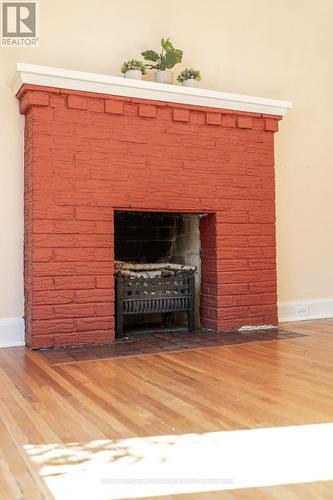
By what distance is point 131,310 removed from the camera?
3785mm

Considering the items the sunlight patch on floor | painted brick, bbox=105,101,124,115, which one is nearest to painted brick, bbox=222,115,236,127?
painted brick, bbox=105,101,124,115

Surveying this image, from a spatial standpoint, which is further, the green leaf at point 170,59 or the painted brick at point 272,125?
the painted brick at point 272,125

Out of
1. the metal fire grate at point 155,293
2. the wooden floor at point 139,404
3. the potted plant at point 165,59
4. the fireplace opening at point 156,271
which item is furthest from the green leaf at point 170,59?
the wooden floor at point 139,404

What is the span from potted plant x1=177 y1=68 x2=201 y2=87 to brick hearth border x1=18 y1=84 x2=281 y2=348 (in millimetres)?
205

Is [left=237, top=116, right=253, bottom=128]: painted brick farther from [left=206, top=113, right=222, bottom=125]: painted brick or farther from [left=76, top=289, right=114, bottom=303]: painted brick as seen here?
[left=76, top=289, right=114, bottom=303]: painted brick

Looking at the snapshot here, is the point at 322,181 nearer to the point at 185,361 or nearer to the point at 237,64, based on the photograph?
the point at 237,64

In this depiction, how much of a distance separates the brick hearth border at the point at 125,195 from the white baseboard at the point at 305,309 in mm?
368

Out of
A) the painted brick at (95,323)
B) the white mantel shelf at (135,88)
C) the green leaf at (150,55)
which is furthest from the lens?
the green leaf at (150,55)

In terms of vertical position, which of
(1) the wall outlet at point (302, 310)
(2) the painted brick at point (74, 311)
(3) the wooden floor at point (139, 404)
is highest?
(2) the painted brick at point (74, 311)

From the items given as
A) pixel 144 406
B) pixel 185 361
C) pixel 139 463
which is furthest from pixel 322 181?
pixel 139 463

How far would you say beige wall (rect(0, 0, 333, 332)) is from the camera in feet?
11.9

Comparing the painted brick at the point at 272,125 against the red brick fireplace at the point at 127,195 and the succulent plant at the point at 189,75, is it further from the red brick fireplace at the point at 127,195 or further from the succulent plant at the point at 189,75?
the succulent plant at the point at 189,75

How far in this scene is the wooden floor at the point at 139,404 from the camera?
1.47 m

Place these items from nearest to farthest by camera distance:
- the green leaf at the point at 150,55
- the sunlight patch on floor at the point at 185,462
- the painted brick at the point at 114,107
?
the sunlight patch on floor at the point at 185,462 → the painted brick at the point at 114,107 → the green leaf at the point at 150,55
